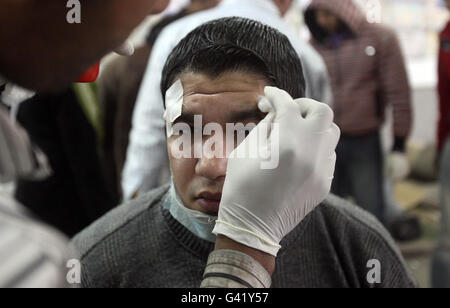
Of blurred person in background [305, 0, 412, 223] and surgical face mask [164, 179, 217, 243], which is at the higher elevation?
blurred person in background [305, 0, 412, 223]

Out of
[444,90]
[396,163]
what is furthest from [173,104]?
[444,90]

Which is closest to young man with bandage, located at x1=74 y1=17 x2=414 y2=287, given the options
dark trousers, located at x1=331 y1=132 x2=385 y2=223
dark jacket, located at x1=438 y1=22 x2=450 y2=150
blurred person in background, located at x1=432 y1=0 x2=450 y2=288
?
dark trousers, located at x1=331 y1=132 x2=385 y2=223

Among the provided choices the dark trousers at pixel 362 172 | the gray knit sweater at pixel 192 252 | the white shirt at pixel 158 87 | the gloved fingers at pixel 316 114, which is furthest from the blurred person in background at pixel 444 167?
the gloved fingers at pixel 316 114

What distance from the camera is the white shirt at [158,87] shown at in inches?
31.4

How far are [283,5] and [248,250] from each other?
52cm

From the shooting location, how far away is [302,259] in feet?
2.76

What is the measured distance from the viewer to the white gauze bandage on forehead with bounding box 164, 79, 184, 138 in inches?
29.3

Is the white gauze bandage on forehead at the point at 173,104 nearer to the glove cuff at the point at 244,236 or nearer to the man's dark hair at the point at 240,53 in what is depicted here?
the man's dark hair at the point at 240,53

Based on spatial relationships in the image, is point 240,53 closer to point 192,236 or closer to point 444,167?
point 192,236

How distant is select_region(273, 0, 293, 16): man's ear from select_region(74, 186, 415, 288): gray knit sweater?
367mm

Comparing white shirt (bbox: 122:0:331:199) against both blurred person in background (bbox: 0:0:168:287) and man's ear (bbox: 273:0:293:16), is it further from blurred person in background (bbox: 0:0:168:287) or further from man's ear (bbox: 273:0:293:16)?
blurred person in background (bbox: 0:0:168:287)
